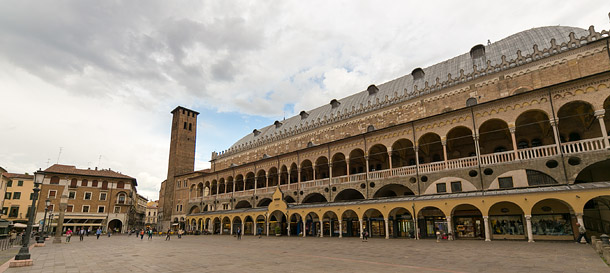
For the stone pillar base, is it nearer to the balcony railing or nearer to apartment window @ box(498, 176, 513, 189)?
the balcony railing

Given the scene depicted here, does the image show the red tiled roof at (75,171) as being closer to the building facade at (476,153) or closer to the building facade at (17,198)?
the building facade at (17,198)

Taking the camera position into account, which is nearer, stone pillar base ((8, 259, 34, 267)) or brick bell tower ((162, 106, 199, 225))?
stone pillar base ((8, 259, 34, 267))

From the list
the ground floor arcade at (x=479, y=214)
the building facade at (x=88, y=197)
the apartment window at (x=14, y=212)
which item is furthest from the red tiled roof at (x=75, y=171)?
the ground floor arcade at (x=479, y=214)

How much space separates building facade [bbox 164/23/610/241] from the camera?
20.0m

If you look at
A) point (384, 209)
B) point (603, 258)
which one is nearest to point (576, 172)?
point (603, 258)

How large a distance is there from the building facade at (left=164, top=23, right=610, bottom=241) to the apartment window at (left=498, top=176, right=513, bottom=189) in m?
0.07

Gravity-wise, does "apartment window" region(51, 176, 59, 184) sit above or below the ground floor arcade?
above

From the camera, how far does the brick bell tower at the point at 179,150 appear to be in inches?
2408

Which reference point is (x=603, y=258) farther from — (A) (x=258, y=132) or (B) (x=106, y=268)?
(A) (x=258, y=132)

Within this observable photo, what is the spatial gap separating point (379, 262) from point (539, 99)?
1795cm

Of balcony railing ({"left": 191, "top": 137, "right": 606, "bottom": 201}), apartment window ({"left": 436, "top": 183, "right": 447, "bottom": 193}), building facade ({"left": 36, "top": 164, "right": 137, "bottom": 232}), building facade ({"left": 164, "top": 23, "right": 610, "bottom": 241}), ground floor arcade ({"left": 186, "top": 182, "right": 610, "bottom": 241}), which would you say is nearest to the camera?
ground floor arcade ({"left": 186, "top": 182, "right": 610, "bottom": 241})

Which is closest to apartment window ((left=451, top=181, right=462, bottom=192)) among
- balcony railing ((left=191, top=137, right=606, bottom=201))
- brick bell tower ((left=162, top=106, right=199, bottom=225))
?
balcony railing ((left=191, top=137, right=606, bottom=201))

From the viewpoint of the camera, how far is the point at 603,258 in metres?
11.4

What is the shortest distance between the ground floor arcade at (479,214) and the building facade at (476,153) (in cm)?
7
